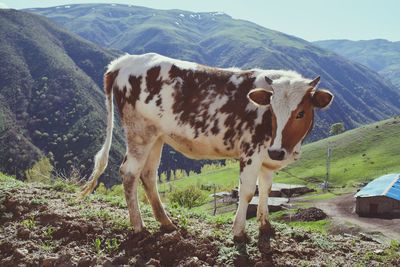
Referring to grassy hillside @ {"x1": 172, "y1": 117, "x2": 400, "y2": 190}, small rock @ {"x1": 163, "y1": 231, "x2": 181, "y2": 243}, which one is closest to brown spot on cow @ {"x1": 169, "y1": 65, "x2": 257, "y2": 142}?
small rock @ {"x1": 163, "y1": 231, "x2": 181, "y2": 243}

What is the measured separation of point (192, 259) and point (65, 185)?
7.45 meters

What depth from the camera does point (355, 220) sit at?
56.7 meters

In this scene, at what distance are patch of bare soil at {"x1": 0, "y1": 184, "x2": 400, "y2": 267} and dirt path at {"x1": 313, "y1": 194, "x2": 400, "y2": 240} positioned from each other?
34441 mm

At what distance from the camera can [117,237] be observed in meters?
9.55

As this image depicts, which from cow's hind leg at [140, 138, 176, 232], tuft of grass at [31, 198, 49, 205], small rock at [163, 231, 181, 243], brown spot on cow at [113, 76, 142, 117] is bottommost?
tuft of grass at [31, 198, 49, 205]

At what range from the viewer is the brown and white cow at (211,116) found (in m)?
8.58

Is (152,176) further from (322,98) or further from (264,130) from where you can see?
(322,98)

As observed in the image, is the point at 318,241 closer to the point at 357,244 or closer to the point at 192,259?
the point at 357,244

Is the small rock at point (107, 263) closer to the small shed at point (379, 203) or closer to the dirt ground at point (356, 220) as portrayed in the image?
the dirt ground at point (356, 220)

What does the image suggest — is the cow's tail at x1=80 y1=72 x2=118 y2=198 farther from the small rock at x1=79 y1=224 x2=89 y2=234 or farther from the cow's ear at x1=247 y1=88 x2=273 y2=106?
the cow's ear at x1=247 y1=88 x2=273 y2=106

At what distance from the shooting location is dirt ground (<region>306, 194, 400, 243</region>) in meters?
45.1

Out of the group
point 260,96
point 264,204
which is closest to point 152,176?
point 264,204

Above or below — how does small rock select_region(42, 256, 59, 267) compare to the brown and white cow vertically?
below

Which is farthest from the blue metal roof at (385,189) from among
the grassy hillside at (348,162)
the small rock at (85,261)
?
the small rock at (85,261)
